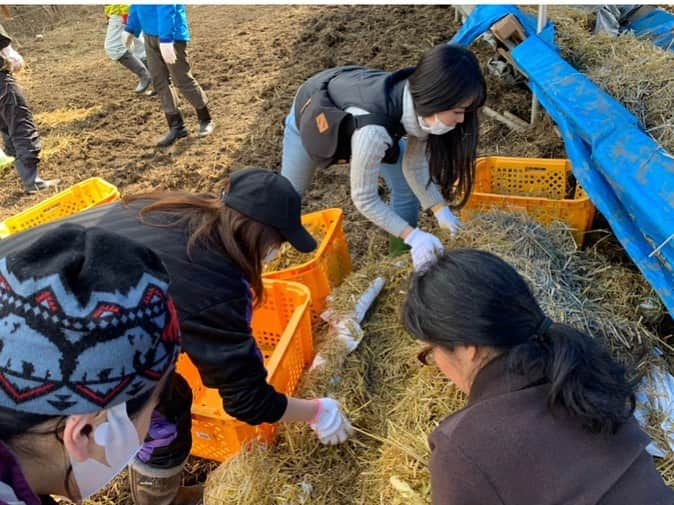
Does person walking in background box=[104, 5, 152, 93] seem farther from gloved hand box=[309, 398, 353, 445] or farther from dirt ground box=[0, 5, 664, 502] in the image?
gloved hand box=[309, 398, 353, 445]

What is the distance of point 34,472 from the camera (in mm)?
942

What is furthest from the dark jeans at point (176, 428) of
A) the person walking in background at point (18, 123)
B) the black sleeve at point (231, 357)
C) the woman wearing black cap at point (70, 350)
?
the person walking in background at point (18, 123)

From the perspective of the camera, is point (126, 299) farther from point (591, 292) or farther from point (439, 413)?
point (591, 292)

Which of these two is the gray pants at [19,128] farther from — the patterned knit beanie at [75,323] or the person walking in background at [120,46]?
the patterned knit beanie at [75,323]

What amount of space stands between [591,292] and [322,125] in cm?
161

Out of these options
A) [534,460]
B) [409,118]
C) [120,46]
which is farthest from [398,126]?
[120,46]

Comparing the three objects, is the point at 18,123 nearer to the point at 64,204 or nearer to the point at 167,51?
the point at 167,51

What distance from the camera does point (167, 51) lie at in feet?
15.7

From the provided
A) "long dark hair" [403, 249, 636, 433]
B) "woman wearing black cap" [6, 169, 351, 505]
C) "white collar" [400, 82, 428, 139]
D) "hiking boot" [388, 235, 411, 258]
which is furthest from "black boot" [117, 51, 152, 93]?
"long dark hair" [403, 249, 636, 433]

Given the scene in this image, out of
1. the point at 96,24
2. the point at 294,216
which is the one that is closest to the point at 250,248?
the point at 294,216

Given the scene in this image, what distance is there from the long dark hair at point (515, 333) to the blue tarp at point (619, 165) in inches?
46.1

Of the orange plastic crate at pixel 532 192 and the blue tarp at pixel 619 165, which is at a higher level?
the blue tarp at pixel 619 165

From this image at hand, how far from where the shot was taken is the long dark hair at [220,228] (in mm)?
1698

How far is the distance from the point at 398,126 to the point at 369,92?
0.20 meters
